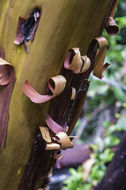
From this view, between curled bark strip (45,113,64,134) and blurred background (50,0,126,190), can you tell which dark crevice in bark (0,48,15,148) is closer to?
curled bark strip (45,113,64,134)

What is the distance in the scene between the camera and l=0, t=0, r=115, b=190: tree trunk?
34 centimetres

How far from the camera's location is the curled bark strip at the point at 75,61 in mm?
344

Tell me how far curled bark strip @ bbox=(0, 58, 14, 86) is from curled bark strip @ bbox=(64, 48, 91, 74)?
0.09 m

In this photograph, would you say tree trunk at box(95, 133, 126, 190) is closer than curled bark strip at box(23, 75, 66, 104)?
No

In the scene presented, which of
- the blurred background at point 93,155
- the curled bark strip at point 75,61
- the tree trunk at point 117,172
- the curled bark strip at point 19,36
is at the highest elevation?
the curled bark strip at point 19,36

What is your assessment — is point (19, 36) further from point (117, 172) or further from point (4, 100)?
point (117, 172)

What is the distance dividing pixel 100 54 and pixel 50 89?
0.11 metres

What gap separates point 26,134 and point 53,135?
0.05 m

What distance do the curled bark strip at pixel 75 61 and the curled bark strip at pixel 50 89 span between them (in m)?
0.02

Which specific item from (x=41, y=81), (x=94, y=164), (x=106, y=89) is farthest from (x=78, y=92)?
(x=106, y=89)

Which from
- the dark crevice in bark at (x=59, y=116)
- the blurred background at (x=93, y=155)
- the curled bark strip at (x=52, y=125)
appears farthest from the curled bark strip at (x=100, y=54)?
the blurred background at (x=93, y=155)

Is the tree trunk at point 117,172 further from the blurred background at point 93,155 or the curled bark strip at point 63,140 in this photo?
the curled bark strip at point 63,140

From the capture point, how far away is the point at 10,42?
1.20ft

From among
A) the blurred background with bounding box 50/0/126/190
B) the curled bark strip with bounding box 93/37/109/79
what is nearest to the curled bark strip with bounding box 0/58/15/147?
the curled bark strip with bounding box 93/37/109/79
